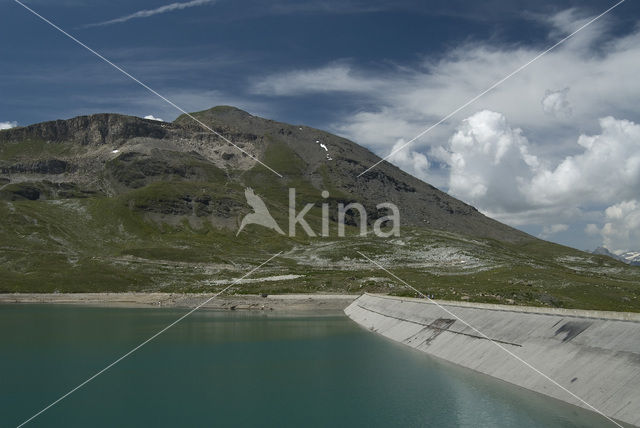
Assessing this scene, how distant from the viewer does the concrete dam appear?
111 ft

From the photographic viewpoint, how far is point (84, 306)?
447 feet

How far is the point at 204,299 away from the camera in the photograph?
453 feet

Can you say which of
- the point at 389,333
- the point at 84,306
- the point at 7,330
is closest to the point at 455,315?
the point at 389,333

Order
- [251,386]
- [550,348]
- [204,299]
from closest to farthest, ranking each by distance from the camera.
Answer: [550,348]
[251,386]
[204,299]

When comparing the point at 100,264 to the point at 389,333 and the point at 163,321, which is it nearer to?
the point at 163,321

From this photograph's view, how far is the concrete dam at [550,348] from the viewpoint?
33.8m

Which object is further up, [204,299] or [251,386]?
[204,299]

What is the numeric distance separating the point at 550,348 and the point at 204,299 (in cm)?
10663

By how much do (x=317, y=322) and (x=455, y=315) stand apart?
130 feet

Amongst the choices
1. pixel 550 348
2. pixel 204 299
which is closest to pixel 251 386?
pixel 550 348

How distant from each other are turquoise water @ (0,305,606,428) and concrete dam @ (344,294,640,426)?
146 cm

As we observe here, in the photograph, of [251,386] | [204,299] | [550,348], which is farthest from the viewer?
[204,299]

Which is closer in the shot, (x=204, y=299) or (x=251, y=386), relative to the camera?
(x=251, y=386)

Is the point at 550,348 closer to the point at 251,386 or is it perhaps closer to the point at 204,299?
the point at 251,386
